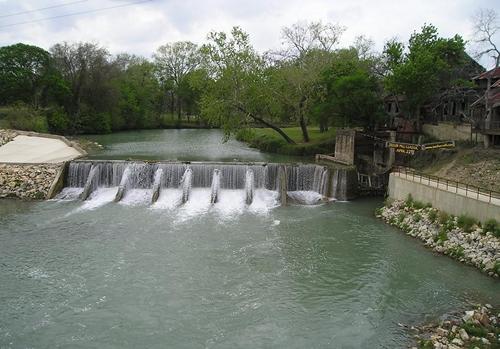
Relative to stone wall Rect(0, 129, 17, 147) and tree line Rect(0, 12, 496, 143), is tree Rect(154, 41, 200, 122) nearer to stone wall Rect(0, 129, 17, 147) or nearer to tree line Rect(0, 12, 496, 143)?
tree line Rect(0, 12, 496, 143)

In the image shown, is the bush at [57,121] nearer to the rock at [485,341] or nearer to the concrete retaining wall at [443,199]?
the concrete retaining wall at [443,199]

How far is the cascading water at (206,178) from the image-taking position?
25.8 meters

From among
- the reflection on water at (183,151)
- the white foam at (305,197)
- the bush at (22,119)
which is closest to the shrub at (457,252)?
the white foam at (305,197)

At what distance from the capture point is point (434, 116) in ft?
115

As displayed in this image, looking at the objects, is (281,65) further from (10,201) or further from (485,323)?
(485,323)

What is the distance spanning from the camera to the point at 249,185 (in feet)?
84.4

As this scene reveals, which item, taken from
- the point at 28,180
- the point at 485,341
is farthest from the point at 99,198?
the point at 485,341

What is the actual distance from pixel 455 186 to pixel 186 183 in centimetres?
1362

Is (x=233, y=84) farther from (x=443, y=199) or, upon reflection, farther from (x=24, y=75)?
(x=24, y=75)

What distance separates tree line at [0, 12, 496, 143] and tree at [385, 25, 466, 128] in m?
0.07

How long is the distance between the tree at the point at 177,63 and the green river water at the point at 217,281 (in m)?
54.4

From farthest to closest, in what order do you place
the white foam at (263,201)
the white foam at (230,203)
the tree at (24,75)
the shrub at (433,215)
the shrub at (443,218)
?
the tree at (24,75) < the white foam at (263,201) < the white foam at (230,203) < the shrub at (433,215) < the shrub at (443,218)

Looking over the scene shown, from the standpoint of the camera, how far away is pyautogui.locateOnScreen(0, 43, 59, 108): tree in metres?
51.8

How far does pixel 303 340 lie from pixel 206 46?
28.7 m
